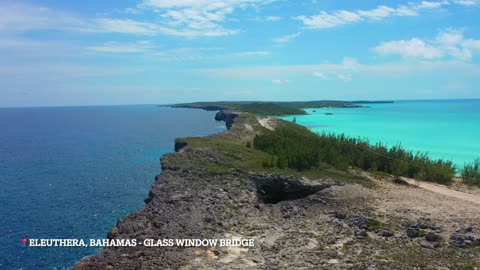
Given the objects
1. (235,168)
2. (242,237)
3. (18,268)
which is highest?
(235,168)

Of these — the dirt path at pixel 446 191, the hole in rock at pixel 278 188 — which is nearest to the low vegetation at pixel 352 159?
the dirt path at pixel 446 191

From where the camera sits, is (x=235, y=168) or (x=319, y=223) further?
(x=235, y=168)

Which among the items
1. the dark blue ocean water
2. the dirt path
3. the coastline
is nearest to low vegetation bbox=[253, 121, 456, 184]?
the dirt path

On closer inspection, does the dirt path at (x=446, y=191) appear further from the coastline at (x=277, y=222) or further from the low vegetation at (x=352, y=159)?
the low vegetation at (x=352, y=159)

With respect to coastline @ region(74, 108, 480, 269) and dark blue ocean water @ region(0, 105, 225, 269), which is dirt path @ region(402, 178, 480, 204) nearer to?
coastline @ region(74, 108, 480, 269)

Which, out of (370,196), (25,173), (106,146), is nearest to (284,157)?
(370,196)

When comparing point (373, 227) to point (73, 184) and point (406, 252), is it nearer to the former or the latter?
point (406, 252)

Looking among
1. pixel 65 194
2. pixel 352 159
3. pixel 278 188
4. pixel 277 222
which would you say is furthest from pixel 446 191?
pixel 65 194
